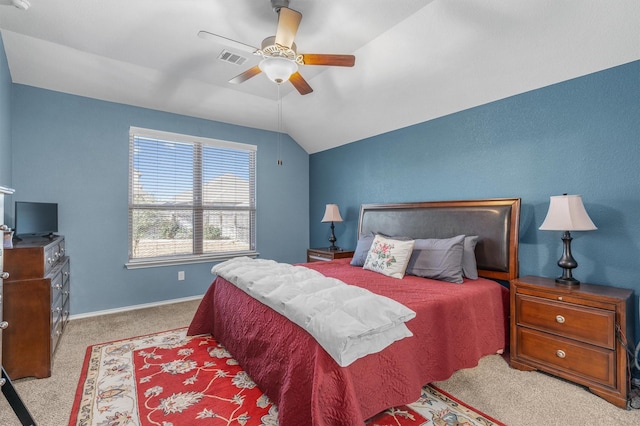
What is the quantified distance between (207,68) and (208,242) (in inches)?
93.5

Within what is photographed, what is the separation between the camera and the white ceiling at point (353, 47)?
88.0 inches

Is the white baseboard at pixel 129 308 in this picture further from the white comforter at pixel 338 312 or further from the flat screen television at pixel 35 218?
the white comforter at pixel 338 312

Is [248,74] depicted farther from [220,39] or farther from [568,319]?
[568,319]

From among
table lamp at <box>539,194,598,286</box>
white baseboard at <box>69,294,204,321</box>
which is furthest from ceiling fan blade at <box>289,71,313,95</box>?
white baseboard at <box>69,294,204,321</box>

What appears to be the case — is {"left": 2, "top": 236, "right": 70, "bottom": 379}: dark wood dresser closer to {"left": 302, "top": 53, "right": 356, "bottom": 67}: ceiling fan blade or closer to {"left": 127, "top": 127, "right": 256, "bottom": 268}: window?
{"left": 127, "top": 127, "right": 256, "bottom": 268}: window

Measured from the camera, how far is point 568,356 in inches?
84.4

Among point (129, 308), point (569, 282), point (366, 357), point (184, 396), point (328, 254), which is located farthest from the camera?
point (328, 254)

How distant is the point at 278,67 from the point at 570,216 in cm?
234

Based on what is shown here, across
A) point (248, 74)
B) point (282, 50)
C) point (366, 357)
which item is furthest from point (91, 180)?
point (366, 357)

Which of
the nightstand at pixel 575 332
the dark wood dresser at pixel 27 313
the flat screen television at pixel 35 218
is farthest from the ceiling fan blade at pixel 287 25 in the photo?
the flat screen television at pixel 35 218

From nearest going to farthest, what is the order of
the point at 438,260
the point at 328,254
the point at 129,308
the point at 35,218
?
the point at 438,260, the point at 35,218, the point at 129,308, the point at 328,254

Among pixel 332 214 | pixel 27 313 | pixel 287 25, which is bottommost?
pixel 27 313

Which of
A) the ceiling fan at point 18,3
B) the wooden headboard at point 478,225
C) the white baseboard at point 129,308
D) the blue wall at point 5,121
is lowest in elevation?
the white baseboard at point 129,308

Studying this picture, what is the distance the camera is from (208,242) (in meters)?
4.52
